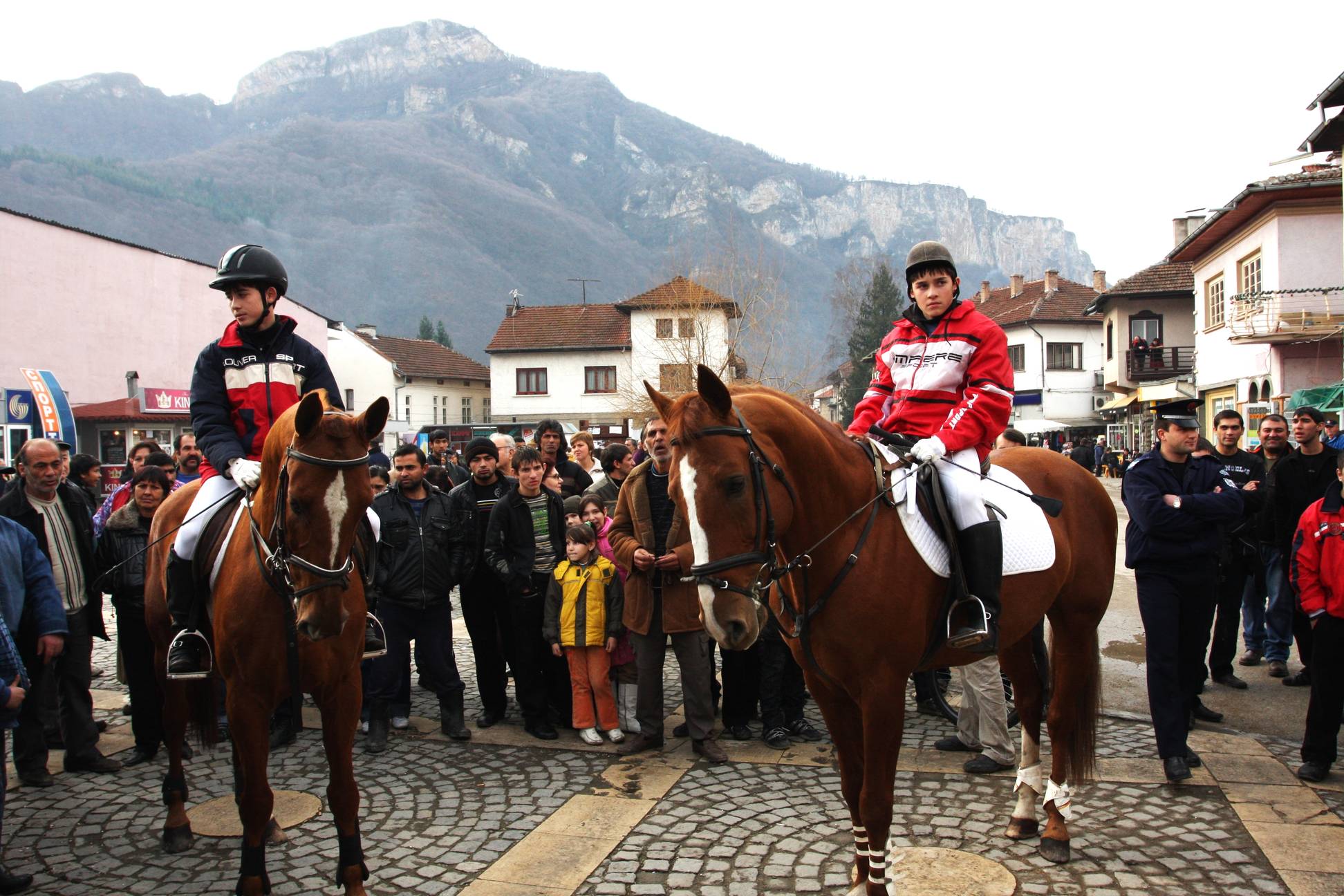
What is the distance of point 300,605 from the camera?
340cm

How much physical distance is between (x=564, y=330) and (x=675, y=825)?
4633cm

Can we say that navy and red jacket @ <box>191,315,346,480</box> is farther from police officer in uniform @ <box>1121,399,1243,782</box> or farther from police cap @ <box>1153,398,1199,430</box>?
police cap @ <box>1153,398,1199,430</box>

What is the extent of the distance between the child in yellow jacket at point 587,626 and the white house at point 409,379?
38514 millimetres

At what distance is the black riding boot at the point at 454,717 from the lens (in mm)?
6234

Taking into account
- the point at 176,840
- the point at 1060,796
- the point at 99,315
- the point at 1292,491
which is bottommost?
the point at 176,840

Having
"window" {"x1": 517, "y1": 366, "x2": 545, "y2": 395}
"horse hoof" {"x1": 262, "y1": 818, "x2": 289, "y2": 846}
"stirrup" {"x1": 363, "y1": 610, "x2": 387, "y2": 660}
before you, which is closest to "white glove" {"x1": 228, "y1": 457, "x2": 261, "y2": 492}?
"stirrup" {"x1": 363, "y1": 610, "x2": 387, "y2": 660}

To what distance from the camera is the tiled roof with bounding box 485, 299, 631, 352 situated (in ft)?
160


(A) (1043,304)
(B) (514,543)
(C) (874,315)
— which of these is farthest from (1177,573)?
(C) (874,315)

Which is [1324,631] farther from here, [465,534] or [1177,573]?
[465,534]

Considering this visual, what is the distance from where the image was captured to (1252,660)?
7.96m

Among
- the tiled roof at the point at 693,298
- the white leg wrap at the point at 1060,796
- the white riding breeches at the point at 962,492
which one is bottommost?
the white leg wrap at the point at 1060,796

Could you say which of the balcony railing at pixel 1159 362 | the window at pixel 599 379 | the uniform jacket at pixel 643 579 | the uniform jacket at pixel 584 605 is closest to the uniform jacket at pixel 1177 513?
the uniform jacket at pixel 643 579

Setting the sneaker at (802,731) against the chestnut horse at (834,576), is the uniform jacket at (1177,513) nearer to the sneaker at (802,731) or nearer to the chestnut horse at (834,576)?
the chestnut horse at (834,576)

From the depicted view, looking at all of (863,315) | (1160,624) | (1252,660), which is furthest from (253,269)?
(863,315)
